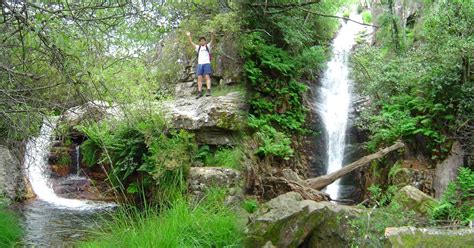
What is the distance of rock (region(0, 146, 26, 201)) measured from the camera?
9.92 metres

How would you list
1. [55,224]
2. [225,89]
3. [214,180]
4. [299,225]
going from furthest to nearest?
1. [225,89]
2. [55,224]
3. [214,180]
4. [299,225]

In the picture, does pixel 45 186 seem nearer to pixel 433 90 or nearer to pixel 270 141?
pixel 270 141

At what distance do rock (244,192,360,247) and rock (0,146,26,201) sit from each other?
7.07 m

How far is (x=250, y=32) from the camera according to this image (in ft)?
33.9

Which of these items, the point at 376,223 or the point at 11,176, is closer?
the point at 376,223

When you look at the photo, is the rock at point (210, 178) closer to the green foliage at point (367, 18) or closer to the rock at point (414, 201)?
the rock at point (414, 201)

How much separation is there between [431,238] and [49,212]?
320 inches

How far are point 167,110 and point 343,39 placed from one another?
38.8 ft

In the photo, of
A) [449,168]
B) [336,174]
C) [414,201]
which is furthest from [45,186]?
[449,168]

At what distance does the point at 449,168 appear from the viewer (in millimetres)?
8133

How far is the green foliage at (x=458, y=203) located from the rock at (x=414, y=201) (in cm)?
23

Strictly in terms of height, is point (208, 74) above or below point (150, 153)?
above

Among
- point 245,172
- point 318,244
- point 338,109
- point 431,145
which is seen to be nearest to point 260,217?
point 318,244

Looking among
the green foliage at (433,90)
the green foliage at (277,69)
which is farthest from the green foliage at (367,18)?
Result: the green foliage at (433,90)
